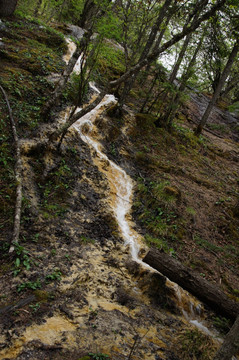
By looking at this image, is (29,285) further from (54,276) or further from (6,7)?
(6,7)

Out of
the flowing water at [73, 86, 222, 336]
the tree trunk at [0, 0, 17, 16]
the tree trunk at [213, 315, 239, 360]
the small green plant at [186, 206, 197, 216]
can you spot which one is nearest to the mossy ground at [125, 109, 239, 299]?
the small green plant at [186, 206, 197, 216]

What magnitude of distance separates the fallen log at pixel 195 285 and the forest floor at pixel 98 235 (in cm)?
27

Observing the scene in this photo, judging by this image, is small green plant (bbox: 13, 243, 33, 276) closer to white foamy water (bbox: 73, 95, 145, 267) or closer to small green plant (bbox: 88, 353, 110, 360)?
small green plant (bbox: 88, 353, 110, 360)

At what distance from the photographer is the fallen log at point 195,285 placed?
4941 millimetres

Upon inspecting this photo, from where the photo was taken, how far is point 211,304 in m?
5.07

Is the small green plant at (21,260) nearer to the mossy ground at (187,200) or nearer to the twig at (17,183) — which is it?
the twig at (17,183)

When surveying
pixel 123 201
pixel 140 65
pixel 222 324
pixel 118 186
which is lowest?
pixel 222 324

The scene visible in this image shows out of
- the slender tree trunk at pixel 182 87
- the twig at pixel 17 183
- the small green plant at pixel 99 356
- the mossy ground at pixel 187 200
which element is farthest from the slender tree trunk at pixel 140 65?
the small green plant at pixel 99 356

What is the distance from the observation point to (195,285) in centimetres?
513

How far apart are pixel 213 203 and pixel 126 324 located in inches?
253

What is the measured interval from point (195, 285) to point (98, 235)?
2.70 metres

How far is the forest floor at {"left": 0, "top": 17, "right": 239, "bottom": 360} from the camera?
350 cm

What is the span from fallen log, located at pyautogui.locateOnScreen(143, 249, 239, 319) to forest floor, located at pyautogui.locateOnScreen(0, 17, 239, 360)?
271 millimetres

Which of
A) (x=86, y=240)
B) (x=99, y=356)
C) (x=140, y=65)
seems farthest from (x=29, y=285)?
(x=140, y=65)
